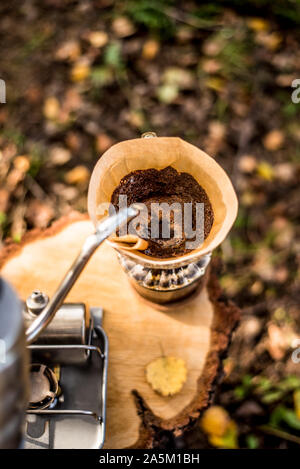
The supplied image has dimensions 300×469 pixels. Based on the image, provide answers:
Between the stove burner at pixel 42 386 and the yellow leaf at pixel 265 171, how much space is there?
116 cm

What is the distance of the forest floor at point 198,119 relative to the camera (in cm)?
150

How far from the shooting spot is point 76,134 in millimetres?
1782

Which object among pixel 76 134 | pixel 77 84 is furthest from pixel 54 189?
pixel 77 84

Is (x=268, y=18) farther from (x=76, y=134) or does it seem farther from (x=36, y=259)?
(x=36, y=259)

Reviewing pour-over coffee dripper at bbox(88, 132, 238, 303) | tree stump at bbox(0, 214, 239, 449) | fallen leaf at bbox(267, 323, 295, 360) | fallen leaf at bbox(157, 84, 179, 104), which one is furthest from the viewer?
fallen leaf at bbox(157, 84, 179, 104)

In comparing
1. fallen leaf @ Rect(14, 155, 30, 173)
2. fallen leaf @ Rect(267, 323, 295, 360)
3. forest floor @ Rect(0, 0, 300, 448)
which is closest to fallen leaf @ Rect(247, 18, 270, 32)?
forest floor @ Rect(0, 0, 300, 448)

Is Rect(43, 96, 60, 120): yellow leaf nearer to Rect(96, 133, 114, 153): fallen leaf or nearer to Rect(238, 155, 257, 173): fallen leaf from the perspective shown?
Rect(96, 133, 114, 153): fallen leaf

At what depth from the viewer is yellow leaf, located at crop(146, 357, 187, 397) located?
1011 mm

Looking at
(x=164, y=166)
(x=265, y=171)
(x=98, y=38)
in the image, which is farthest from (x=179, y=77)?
(x=164, y=166)

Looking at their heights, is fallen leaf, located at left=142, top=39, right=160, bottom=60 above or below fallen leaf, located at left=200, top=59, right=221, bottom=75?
above

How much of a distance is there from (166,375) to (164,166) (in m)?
0.48

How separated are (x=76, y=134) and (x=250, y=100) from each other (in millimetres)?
742

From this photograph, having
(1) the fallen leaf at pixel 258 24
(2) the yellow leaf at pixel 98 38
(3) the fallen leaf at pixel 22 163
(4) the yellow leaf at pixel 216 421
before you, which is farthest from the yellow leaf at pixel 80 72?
(4) the yellow leaf at pixel 216 421

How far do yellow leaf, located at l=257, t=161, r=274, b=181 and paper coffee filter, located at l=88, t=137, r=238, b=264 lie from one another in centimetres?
86
